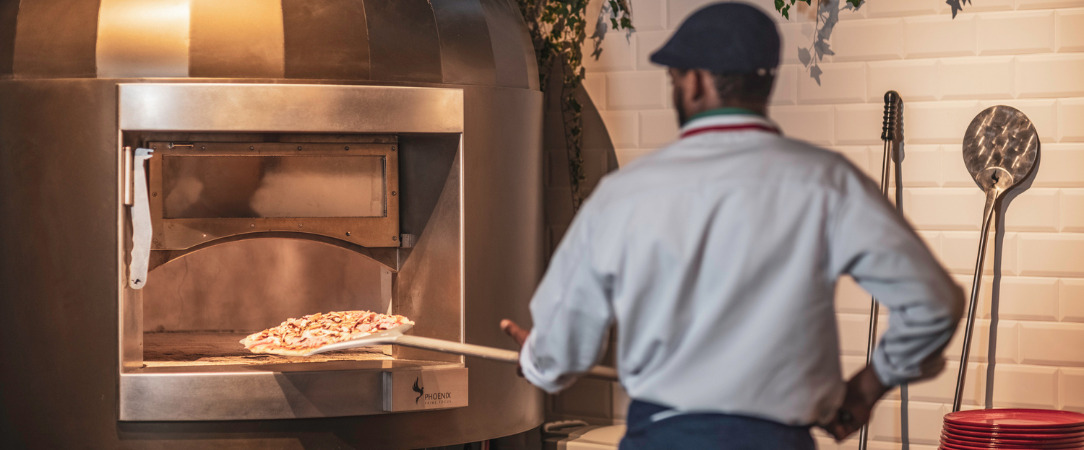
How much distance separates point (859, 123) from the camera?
340 centimetres

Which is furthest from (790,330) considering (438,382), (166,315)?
(166,315)

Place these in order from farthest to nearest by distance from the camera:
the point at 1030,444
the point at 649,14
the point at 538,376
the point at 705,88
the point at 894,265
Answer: the point at 649,14 → the point at 1030,444 → the point at 538,376 → the point at 705,88 → the point at 894,265

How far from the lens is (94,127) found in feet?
9.70

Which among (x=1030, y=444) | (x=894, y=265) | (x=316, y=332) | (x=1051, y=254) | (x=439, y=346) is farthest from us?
(x=1051, y=254)

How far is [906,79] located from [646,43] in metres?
0.80

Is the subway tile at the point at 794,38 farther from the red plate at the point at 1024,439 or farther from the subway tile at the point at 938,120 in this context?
the red plate at the point at 1024,439

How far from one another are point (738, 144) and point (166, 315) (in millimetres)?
2524

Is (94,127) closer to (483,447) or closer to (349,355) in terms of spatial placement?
(349,355)

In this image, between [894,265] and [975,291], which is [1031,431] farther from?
[894,265]

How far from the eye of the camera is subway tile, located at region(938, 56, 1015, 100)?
10.6ft

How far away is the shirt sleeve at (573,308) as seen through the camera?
1.59 m

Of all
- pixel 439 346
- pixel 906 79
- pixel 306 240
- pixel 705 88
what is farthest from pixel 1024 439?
pixel 306 240

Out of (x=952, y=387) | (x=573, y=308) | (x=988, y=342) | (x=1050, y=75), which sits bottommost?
(x=952, y=387)

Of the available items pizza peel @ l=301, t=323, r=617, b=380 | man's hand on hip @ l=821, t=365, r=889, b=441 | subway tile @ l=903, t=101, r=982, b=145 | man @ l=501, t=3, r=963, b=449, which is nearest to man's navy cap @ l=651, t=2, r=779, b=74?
man @ l=501, t=3, r=963, b=449
